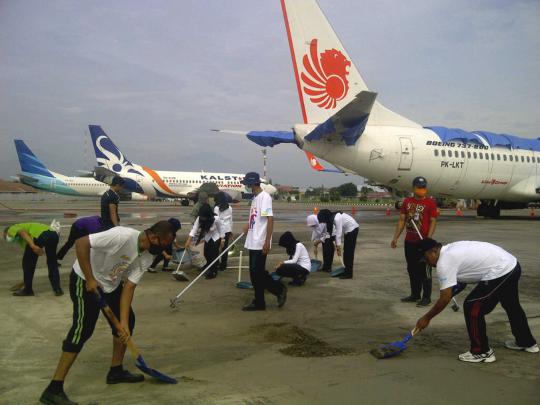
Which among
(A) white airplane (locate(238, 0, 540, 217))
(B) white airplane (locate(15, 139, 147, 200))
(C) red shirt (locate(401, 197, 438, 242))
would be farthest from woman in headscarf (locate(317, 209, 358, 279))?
(B) white airplane (locate(15, 139, 147, 200))

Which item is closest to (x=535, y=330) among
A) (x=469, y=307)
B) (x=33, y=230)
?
(x=469, y=307)

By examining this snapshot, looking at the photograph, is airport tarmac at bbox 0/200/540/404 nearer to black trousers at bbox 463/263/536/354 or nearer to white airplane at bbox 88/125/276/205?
black trousers at bbox 463/263/536/354

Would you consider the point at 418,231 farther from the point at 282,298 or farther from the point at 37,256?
the point at 37,256

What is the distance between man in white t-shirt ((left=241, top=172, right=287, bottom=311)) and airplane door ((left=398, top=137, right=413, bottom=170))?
12143mm

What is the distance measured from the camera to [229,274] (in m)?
7.84

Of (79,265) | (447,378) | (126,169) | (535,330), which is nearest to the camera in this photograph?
(79,265)

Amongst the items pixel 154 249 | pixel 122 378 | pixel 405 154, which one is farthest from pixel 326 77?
pixel 122 378

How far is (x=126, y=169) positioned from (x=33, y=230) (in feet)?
113

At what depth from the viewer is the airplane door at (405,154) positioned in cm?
1658

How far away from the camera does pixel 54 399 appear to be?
2.86 metres

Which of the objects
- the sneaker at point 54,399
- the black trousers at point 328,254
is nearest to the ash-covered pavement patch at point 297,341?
the sneaker at point 54,399

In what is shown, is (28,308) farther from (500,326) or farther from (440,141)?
(440,141)

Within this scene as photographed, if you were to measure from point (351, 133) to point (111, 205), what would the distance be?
411 inches

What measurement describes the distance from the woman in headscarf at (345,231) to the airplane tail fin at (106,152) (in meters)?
34.0
